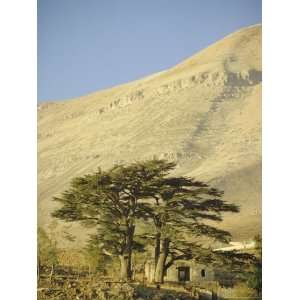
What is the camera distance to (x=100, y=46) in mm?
9531

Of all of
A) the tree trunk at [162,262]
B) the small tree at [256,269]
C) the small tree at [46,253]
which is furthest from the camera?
the small tree at [46,253]

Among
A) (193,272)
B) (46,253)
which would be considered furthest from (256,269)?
(46,253)

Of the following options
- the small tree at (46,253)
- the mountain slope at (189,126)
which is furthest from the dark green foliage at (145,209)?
the small tree at (46,253)

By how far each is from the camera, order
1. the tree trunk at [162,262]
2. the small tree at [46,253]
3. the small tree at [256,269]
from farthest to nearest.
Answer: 1. the small tree at [46,253]
2. the tree trunk at [162,262]
3. the small tree at [256,269]

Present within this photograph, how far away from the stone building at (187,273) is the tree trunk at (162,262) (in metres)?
0.04

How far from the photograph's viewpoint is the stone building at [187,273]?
923 centimetres

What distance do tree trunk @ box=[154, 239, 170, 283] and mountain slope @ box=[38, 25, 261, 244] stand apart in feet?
2.14

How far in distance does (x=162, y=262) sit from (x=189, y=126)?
1.45 meters

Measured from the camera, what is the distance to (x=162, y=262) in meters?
9.30

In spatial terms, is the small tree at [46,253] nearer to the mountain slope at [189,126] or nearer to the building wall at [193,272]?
the mountain slope at [189,126]

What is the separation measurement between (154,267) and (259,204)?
1.28 metres

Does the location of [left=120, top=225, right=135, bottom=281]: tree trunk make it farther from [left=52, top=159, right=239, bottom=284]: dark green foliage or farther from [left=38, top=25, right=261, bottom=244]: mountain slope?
[left=38, top=25, right=261, bottom=244]: mountain slope

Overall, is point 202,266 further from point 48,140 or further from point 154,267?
point 48,140

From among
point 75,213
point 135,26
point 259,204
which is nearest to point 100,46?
point 135,26
